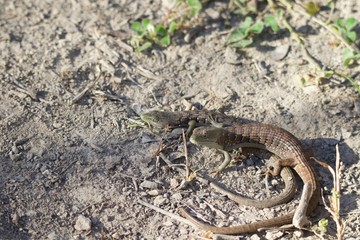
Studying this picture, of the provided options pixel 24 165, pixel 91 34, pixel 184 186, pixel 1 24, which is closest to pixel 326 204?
pixel 184 186

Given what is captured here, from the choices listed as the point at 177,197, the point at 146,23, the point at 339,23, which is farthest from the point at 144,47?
the point at 339,23

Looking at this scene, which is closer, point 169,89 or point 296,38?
point 169,89

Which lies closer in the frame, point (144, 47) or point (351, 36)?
point (351, 36)

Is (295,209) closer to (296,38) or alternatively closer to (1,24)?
(296,38)

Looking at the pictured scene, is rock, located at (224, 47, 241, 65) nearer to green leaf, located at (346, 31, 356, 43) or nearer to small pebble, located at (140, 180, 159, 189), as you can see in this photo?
green leaf, located at (346, 31, 356, 43)

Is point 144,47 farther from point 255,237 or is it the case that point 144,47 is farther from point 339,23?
point 255,237

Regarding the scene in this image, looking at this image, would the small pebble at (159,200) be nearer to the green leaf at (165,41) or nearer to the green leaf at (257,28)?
the green leaf at (165,41)

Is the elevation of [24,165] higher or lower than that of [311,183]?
lower
